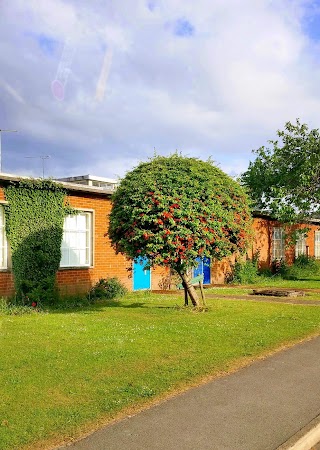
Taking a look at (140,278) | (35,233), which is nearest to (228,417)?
(35,233)

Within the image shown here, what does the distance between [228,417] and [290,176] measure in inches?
901

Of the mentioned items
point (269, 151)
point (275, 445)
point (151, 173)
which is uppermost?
point (269, 151)

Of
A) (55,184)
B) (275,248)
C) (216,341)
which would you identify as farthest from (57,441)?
(275,248)

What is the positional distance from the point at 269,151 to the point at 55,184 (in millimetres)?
18350

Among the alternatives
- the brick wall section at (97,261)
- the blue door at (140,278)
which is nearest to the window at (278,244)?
the blue door at (140,278)

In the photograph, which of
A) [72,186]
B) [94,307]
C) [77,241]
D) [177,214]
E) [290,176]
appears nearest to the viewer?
[177,214]

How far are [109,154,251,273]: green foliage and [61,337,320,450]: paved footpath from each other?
4718 millimetres

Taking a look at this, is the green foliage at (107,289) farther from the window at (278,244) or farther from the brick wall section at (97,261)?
the window at (278,244)

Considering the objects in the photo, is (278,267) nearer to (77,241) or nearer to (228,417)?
(77,241)

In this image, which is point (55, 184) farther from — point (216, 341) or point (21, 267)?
point (216, 341)

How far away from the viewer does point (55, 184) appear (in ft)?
49.4

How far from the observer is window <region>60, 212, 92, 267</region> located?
15.9 m

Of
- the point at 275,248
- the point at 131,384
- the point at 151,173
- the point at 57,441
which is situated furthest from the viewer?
the point at 275,248

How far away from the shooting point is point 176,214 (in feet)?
36.6
